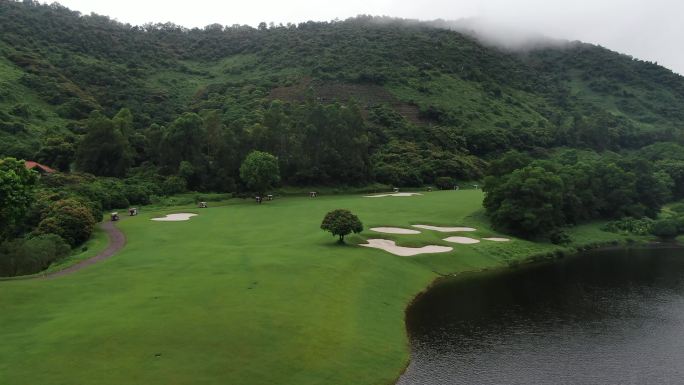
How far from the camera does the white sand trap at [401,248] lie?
52.7 m

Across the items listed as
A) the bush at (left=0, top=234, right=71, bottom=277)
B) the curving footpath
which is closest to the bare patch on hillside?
the curving footpath

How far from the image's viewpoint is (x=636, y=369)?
27.6 meters

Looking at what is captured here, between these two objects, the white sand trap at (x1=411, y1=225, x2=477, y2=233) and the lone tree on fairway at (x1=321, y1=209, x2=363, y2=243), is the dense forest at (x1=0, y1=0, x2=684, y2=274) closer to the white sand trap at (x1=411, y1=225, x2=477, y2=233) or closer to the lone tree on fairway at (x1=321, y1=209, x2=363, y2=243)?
the white sand trap at (x1=411, y1=225, x2=477, y2=233)

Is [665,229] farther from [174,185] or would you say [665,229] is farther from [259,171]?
[174,185]

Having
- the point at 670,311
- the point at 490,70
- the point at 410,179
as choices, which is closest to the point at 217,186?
the point at 410,179

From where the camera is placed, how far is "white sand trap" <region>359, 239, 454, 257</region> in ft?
173

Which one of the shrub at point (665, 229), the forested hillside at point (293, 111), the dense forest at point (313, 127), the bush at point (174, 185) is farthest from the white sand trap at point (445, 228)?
the bush at point (174, 185)

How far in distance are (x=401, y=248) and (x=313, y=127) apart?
153ft

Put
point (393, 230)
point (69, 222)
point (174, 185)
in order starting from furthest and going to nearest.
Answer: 1. point (174, 185)
2. point (393, 230)
3. point (69, 222)

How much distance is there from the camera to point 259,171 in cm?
8012

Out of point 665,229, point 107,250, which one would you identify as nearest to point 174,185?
point 107,250

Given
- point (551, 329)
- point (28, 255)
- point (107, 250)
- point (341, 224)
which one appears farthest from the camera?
point (341, 224)

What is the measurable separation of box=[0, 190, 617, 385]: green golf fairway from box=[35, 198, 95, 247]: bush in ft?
15.5

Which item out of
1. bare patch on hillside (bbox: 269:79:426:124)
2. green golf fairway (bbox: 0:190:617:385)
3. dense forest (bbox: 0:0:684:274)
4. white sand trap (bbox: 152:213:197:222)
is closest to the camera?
green golf fairway (bbox: 0:190:617:385)
